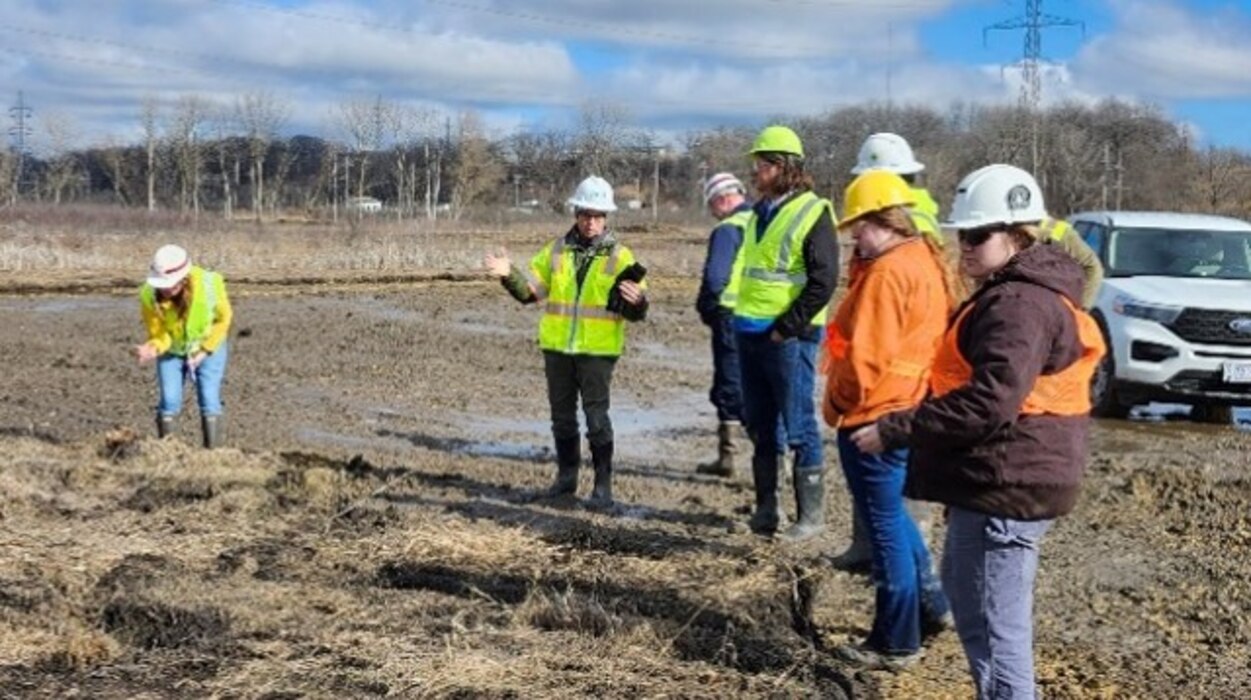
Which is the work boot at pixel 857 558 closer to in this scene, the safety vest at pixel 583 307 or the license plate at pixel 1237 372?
the safety vest at pixel 583 307

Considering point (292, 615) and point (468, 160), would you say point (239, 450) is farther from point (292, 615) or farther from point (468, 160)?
point (468, 160)

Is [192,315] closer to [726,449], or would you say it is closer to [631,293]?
[631,293]

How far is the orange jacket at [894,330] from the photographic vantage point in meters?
4.80

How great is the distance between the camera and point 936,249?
5.00m

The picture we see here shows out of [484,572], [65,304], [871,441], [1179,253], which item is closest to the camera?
[871,441]

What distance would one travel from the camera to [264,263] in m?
31.7

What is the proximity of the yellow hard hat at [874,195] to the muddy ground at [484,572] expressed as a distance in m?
1.62

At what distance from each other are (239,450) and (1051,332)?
20.0 feet

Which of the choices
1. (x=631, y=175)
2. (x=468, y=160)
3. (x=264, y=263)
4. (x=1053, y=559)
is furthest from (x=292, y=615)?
(x=631, y=175)

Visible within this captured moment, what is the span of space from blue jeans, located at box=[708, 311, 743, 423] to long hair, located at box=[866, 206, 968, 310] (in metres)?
3.62

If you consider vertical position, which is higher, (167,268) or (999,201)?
(999,201)

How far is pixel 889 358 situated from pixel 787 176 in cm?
192

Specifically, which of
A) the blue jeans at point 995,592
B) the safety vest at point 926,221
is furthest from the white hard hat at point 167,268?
the blue jeans at point 995,592

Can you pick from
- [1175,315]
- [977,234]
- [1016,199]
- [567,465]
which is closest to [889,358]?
[977,234]
